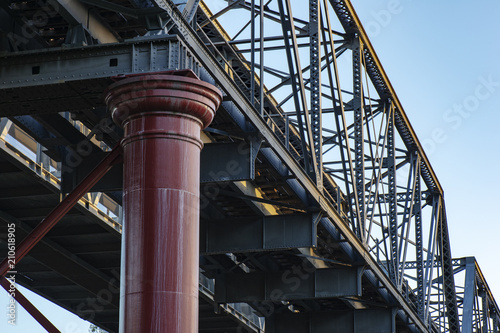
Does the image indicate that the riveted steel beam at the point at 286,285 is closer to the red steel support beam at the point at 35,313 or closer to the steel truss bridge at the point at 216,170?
the steel truss bridge at the point at 216,170

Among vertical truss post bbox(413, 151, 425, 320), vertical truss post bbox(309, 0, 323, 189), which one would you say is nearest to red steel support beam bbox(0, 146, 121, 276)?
vertical truss post bbox(309, 0, 323, 189)

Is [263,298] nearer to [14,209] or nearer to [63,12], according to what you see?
[14,209]

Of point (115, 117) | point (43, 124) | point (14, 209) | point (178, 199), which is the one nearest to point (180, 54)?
point (115, 117)

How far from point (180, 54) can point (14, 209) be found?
1444cm

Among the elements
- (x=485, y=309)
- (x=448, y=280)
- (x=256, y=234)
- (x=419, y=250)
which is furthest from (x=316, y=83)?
(x=485, y=309)

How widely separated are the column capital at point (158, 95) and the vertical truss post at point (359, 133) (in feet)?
44.8

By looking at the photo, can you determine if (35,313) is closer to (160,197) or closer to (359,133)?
(160,197)

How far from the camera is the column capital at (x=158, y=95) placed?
14539mm

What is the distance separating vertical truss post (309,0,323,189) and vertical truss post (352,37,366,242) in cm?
385

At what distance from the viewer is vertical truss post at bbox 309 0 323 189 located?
24484 mm

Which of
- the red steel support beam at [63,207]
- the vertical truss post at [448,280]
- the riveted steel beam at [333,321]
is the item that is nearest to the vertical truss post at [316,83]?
the red steel support beam at [63,207]

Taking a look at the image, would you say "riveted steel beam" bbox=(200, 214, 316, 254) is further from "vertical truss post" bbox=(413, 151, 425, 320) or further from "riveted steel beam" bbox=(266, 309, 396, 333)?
"vertical truss post" bbox=(413, 151, 425, 320)

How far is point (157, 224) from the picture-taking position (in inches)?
557

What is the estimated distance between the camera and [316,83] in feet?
81.2
